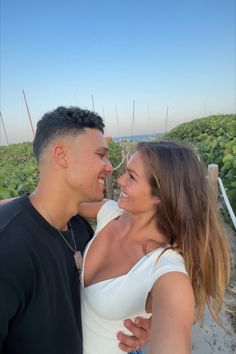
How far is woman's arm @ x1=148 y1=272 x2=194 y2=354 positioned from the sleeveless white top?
100 millimetres

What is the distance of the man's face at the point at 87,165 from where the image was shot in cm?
176

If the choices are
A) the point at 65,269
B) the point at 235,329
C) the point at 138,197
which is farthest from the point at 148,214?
the point at 235,329

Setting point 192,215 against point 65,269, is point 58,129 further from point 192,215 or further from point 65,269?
point 192,215

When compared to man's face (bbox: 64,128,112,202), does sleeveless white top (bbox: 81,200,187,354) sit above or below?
below

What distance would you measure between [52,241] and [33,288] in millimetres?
251

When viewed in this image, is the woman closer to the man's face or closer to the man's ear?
the man's face

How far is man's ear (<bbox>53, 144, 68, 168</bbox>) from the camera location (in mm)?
1762

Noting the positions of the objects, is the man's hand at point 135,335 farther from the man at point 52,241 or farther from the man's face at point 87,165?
the man's face at point 87,165

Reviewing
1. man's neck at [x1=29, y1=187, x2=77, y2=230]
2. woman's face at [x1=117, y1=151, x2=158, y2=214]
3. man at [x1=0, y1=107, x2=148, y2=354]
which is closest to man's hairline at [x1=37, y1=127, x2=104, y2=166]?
man at [x1=0, y1=107, x2=148, y2=354]

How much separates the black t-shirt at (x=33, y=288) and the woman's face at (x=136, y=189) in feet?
1.54

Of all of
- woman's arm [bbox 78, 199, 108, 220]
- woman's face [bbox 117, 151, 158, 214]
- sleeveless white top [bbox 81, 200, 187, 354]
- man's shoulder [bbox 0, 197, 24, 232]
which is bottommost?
sleeveless white top [bbox 81, 200, 187, 354]

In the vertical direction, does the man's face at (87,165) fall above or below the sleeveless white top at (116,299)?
above

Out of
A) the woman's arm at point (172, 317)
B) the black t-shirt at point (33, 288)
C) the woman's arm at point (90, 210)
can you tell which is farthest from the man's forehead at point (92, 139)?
the woman's arm at point (172, 317)

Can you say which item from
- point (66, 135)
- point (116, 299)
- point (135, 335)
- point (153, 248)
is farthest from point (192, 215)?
point (66, 135)
